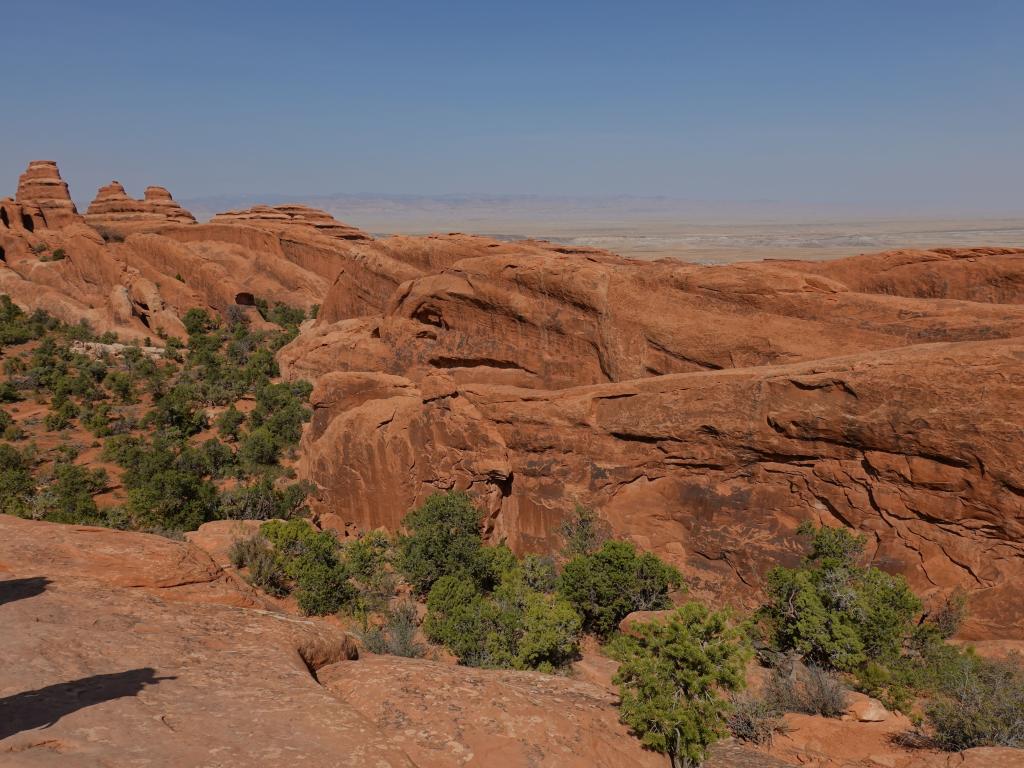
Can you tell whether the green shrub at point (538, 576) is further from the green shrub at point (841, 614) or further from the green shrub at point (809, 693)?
the green shrub at point (809, 693)

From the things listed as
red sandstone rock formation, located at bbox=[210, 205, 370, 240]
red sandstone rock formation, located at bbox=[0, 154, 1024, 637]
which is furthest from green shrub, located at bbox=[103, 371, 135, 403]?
red sandstone rock formation, located at bbox=[210, 205, 370, 240]

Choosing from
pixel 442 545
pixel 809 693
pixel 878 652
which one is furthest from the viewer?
pixel 442 545

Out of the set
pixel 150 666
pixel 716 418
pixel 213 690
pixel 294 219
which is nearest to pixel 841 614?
pixel 716 418

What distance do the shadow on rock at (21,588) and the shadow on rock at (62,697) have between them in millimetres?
2822

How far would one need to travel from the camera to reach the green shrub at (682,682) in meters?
8.87

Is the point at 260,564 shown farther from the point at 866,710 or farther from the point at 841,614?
the point at 866,710

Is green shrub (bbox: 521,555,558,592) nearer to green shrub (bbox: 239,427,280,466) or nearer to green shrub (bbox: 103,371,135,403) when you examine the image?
green shrub (bbox: 239,427,280,466)

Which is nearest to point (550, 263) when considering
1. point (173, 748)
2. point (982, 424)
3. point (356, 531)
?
point (356, 531)

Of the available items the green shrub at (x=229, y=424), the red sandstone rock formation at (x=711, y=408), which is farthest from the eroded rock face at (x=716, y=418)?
the green shrub at (x=229, y=424)

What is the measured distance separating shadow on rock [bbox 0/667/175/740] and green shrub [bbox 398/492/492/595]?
10.4 meters

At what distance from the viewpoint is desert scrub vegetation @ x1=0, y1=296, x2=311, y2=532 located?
2520cm

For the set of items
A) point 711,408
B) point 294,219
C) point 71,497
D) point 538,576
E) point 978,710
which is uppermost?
point 294,219

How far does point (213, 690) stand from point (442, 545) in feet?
35.2

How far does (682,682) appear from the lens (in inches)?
369
